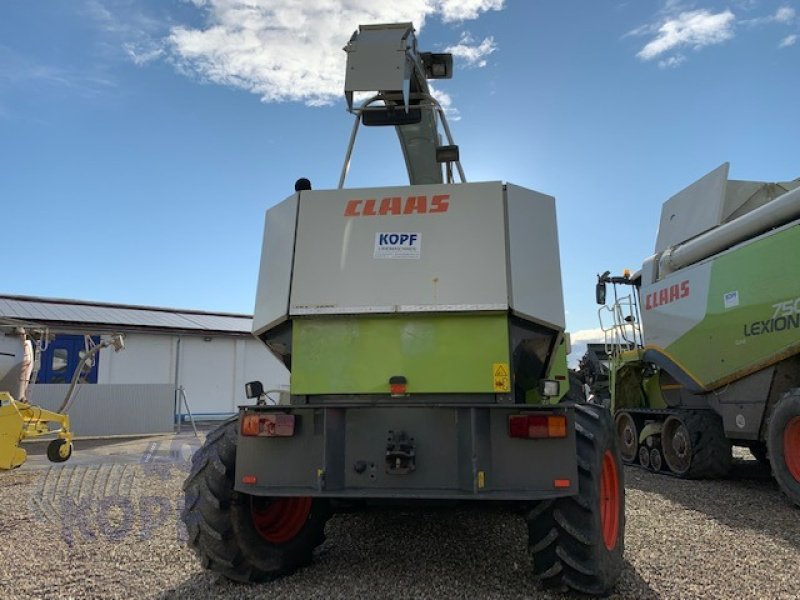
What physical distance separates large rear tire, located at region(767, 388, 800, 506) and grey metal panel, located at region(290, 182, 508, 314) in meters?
4.54

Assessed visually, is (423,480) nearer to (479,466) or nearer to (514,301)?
(479,466)

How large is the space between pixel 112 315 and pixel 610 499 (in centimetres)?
1989

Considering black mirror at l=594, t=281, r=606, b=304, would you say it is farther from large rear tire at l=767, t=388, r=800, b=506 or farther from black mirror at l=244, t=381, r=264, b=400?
black mirror at l=244, t=381, r=264, b=400

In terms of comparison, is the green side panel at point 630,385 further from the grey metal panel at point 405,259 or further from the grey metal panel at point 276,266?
the grey metal panel at point 276,266

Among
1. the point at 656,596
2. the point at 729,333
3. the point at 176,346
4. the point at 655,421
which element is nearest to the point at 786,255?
the point at 729,333

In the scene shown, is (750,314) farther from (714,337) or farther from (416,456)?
(416,456)

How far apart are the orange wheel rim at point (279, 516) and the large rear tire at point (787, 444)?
17.2ft

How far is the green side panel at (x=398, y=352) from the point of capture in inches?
152

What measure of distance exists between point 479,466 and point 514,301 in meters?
1.08

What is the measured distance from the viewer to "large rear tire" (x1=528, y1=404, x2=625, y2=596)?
11.2 feet

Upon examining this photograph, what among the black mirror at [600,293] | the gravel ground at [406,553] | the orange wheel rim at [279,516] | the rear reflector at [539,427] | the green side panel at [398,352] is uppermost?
the black mirror at [600,293]

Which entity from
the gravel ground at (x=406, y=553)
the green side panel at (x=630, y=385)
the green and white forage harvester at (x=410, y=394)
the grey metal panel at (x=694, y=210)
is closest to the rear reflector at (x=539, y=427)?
the green and white forage harvester at (x=410, y=394)

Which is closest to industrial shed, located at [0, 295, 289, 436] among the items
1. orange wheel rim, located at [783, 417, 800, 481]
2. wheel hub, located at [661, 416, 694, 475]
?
wheel hub, located at [661, 416, 694, 475]

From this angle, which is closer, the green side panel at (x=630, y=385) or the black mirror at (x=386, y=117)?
the black mirror at (x=386, y=117)
